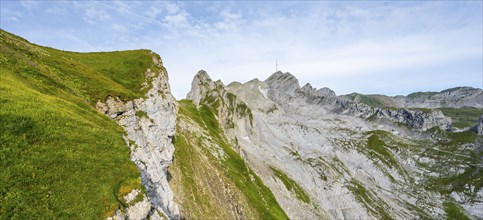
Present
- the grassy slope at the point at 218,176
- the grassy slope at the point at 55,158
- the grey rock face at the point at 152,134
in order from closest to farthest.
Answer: the grassy slope at the point at 55,158 → the grey rock face at the point at 152,134 → the grassy slope at the point at 218,176

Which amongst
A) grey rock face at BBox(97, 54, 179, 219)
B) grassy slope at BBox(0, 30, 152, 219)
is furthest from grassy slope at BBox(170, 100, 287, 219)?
grassy slope at BBox(0, 30, 152, 219)

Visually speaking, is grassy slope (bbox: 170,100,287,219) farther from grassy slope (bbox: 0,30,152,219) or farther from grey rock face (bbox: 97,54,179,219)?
grassy slope (bbox: 0,30,152,219)

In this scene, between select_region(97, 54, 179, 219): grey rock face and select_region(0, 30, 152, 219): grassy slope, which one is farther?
select_region(97, 54, 179, 219): grey rock face

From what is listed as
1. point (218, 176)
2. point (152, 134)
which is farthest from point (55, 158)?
point (218, 176)

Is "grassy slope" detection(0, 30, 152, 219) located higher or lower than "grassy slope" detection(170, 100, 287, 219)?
higher

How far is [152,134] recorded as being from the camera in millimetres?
50344

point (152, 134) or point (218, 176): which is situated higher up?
point (152, 134)

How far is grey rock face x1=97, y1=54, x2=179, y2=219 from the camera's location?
32625 millimetres

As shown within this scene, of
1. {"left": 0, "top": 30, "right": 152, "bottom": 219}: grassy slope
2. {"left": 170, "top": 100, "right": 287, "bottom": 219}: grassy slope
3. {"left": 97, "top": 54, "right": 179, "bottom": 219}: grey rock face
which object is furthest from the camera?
{"left": 170, "top": 100, "right": 287, "bottom": 219}: grassy slope

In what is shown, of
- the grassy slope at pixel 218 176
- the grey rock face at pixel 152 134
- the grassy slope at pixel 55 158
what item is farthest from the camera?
the grassy slope at pixel 218 176

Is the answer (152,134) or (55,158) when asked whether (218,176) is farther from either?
(55,158)

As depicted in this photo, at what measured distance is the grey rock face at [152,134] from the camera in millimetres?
32625

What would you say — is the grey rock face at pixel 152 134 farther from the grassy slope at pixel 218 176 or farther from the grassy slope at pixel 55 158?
the grassy slope at pixel 218 176

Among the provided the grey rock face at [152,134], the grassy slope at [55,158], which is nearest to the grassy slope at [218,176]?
the grey rock face at [152,134]
